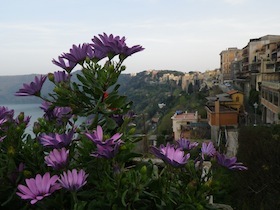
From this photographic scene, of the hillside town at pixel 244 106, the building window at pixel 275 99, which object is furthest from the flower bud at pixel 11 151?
the building window at pixel 275 99

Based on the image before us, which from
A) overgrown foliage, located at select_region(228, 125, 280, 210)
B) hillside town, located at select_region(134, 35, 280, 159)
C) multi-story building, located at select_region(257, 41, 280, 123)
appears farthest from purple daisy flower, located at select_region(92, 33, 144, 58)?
multi-story building, located at select_region(257, 41, 280, 123)

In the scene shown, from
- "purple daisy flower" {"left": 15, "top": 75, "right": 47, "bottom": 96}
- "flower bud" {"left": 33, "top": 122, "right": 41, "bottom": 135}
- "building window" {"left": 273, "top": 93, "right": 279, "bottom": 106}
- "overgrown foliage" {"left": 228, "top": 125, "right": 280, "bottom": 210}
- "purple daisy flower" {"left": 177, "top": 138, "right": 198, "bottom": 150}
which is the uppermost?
"purple daisy flower" {"left": 15, "top": 75, "right": 47, "bottom": 96}

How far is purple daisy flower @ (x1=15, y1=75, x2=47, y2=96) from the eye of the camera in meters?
1.52

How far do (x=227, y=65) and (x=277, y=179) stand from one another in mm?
53146

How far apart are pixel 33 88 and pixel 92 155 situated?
530 mm

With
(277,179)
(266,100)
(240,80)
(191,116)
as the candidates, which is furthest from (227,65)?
(277,179)

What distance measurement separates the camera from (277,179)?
920 centimetres

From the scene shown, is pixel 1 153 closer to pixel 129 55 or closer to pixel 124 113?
pixel 124 113

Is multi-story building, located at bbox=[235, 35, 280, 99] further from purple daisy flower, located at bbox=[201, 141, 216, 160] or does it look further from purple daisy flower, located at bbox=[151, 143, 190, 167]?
purple daisy flower, located at bbox=[151, 143, 190, 167]

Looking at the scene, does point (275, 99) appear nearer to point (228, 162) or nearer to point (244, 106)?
point (244, 106)

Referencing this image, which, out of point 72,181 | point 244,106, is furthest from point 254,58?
Answer: point 72,181

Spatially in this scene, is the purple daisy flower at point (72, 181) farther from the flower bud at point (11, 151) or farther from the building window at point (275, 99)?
the building window at point (275, 99)

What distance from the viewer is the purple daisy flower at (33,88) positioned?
1518mm

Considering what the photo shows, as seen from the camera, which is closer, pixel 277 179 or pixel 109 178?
pixel 109 178
